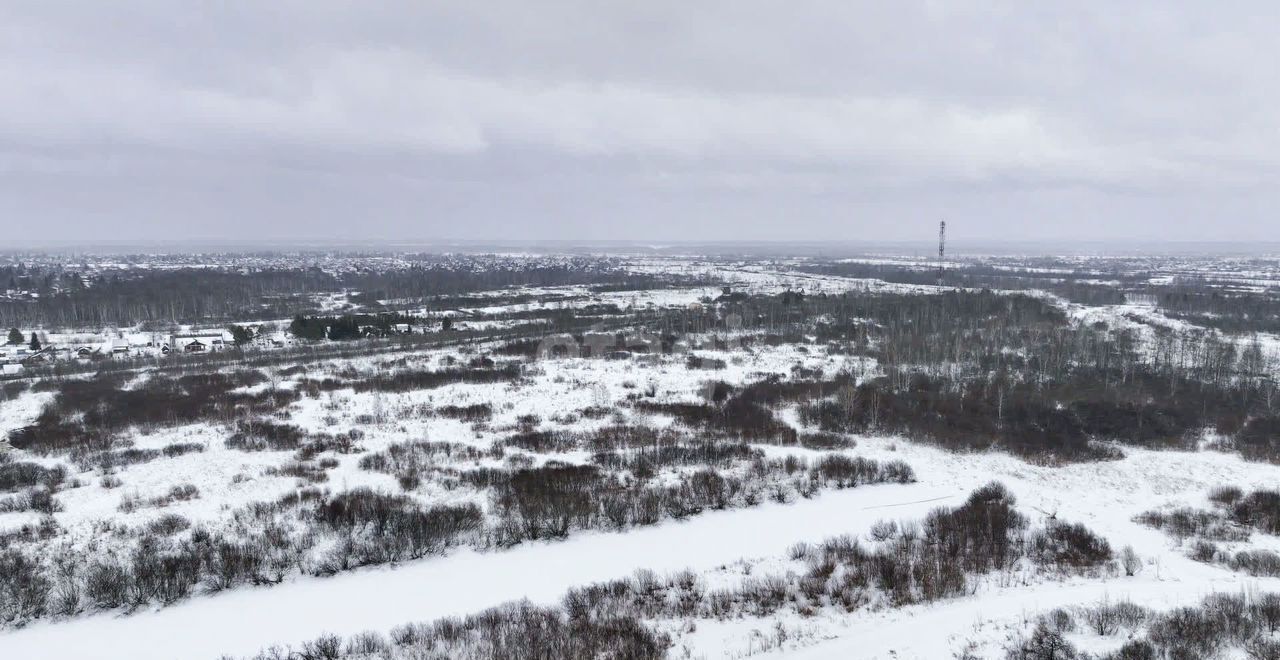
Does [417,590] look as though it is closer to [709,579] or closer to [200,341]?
[709,579]

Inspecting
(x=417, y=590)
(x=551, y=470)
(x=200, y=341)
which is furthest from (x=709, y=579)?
(x=200, y=341)

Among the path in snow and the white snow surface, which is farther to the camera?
the path in snow

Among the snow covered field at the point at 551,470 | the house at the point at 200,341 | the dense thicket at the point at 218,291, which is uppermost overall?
the dense thicket at the point at 218,291

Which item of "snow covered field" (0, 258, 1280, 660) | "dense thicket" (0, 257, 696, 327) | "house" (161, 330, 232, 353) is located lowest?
"snow covered field" (0, 258, 1280, 660)

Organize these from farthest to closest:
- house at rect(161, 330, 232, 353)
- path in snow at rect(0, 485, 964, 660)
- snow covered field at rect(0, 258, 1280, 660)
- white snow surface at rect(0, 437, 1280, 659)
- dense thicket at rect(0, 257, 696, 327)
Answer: dense thicket at rect(0, 257, 696, 327) < house at rect(161, 330, 232, 353) < snow covered field at rect(0, 258, 1280, 660) < path in snow at rect(0, 485, 964, 660) < white snow surface at rect(0, 437, 1280, 659)

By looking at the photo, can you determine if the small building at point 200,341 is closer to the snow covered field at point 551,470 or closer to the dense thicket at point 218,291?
the snow covered field at point 551,470

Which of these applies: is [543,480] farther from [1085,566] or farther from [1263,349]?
[1263,349]

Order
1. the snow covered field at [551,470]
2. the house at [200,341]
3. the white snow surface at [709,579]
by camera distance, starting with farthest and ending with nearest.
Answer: the house at [200,341] < the snow covered field at [551,470] < the white snow surface at [709,579]

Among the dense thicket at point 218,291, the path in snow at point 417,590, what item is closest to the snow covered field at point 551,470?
the path in snow at point 417,590

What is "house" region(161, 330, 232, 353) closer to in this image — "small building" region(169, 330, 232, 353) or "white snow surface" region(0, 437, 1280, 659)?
"small building" region(169, 330, 232, 353)

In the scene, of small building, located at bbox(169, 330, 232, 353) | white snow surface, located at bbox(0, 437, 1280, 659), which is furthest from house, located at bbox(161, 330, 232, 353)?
white snow surface, located at bbox(0, 437, 1280, 659)

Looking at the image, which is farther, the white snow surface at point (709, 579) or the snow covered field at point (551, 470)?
the snow covered field at point (551, 470)
